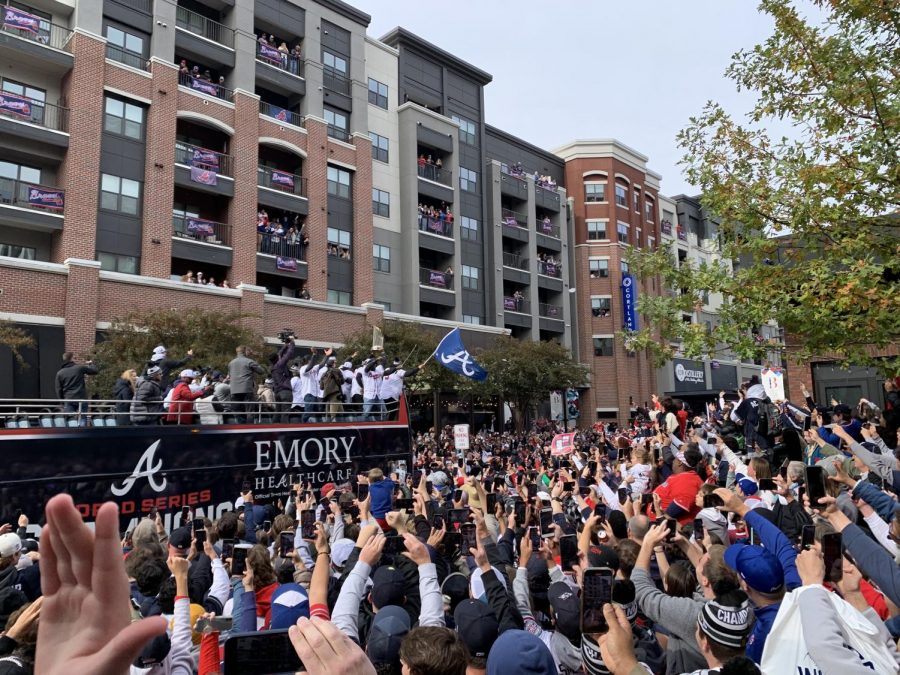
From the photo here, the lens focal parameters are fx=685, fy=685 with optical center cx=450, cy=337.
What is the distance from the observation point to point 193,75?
33.2m

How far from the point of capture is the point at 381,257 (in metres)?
42.3

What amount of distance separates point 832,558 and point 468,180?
155 feet

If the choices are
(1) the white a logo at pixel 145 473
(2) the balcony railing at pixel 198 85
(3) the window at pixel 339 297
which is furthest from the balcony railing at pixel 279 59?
(1) the white a logo at pixel 145 473

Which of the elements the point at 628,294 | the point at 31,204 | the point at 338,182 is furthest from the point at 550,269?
the point at 31,204

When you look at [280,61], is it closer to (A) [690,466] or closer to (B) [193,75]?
(B) [193,75]

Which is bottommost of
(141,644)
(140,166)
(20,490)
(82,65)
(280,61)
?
(20,490)

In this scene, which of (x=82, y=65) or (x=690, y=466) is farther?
(x=82, y=65)

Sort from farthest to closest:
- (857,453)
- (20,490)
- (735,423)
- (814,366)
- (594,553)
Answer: (814,366), (735,423), (20,490), (857,453), (594,553)

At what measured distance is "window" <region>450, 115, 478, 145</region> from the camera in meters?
49.1

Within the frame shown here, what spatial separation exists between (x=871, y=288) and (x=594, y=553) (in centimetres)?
623

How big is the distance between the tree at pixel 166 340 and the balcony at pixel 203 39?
1373 centimetres

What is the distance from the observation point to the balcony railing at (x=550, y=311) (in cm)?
5301

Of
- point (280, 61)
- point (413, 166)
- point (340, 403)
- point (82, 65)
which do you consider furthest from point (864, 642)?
point (413, 166)

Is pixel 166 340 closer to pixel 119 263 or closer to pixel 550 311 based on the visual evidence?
pixel 119 263
